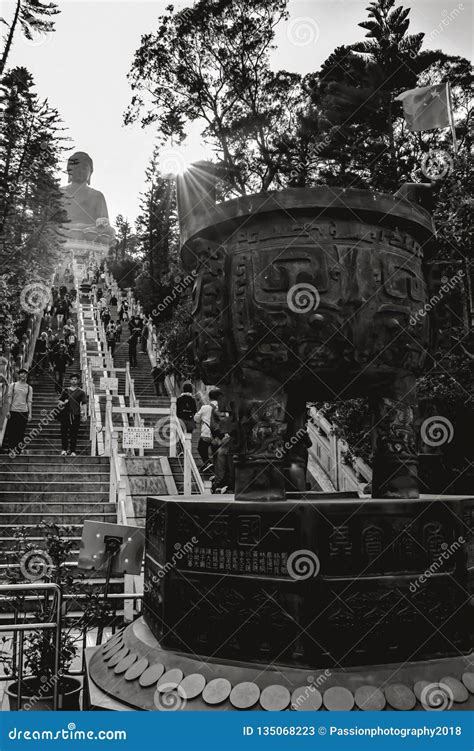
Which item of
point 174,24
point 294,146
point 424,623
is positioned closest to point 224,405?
point 424,623

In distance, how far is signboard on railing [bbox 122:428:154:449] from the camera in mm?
11719

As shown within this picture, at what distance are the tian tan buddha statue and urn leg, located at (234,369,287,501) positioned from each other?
5636 cm

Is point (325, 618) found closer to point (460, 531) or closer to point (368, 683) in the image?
point (368, 683)

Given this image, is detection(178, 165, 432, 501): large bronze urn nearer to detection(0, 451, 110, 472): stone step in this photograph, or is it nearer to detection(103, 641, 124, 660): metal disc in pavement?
detection(103, 641, 124, 660): metal disc in pavement

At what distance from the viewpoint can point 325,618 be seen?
354 cm

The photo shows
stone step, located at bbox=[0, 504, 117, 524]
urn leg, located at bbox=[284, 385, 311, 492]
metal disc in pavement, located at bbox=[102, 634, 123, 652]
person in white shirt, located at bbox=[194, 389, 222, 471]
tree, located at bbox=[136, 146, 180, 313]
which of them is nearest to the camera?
metal disc in pavement, located at bbox=[102, 634, 123, 652]

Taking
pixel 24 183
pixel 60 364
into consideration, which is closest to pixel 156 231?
pixel 24 183

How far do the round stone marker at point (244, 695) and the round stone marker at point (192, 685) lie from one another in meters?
0.19

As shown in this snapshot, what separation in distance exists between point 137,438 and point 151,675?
820cm

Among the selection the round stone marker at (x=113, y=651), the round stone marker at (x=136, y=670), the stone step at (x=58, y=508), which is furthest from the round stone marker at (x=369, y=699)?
the stone step at (x=58, y=508)

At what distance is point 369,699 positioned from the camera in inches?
130

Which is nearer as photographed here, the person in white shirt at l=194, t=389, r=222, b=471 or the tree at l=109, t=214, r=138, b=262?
the person in white shirt at l=194, t=389, r=222, b=471

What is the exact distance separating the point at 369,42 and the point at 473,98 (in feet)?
13.4

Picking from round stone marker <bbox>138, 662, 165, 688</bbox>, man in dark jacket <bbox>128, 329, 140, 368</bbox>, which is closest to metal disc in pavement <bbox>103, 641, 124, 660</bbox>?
round stone marker <bbox>138, 662, 165, 688</bbox>
